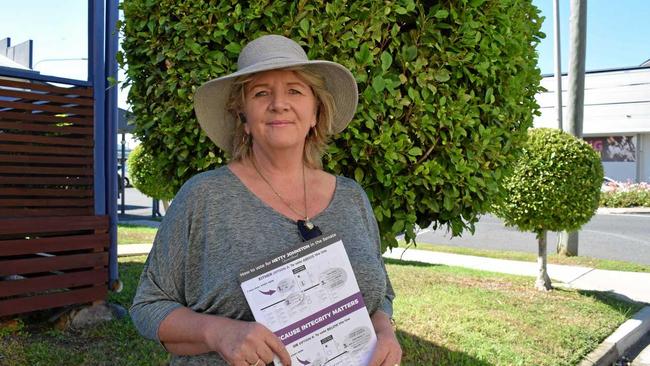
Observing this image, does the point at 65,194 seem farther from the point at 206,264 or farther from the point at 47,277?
the point at 206,264

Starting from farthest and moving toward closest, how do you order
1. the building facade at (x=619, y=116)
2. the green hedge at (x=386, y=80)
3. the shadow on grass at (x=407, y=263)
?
the building facade at (x=619, y=116) < the shadow on grass at (x=407, y=263) < the green hedge at (x=386, y=80)

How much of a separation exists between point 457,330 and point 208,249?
3.74 meters

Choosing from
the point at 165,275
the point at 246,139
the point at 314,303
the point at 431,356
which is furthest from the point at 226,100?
the point at 431,356

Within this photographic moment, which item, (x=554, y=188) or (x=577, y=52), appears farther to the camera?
(x=577, y=52)

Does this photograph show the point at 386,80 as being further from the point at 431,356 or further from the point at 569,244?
the point at 569,244

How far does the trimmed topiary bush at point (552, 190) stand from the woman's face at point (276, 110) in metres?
5.83

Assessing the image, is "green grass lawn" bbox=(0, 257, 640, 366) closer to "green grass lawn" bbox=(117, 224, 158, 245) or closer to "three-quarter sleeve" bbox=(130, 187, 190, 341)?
"three-quarter sleeve" bbox=(130, 187, 190, 341)

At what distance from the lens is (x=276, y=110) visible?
175 centimetres

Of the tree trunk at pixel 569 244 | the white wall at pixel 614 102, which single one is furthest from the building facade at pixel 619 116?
the tree trunk at pixel 569 244

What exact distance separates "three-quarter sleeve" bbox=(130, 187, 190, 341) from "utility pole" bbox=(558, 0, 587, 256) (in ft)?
30.6

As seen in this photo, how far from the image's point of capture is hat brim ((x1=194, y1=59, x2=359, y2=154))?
1.90 m

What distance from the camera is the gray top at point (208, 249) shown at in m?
1.64

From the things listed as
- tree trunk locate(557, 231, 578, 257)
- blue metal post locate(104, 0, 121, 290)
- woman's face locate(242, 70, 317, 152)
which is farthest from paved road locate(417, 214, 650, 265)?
woman's face locate(242, 70, 317, 152)

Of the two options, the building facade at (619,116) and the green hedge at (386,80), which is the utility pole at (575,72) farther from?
the building facade at (619,116)
